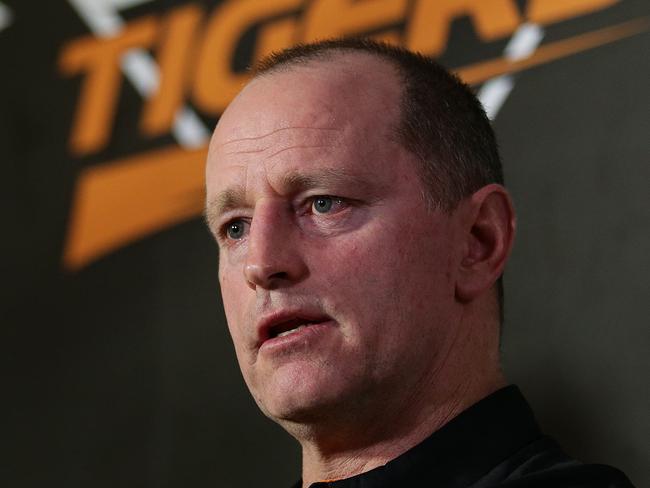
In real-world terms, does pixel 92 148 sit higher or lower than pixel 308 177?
higher

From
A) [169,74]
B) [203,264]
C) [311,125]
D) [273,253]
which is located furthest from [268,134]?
[169,74]

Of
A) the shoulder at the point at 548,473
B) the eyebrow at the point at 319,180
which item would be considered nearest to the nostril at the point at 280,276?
the eyebrow at the point at 319,180

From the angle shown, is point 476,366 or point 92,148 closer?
point 476,366

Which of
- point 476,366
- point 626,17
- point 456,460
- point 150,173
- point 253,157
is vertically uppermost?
point 150,173

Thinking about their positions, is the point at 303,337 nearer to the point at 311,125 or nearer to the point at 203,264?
the point at 311,125

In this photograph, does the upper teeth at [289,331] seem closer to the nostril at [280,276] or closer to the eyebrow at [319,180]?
the nostril at [280,276]

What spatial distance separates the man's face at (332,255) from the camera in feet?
3.99

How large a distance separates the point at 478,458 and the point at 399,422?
0.11 m

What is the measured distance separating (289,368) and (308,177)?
0.78 feet

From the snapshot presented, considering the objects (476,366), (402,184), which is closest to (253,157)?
(402,184)

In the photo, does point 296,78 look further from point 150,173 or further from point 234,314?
point 150,173

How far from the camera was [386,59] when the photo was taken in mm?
1395

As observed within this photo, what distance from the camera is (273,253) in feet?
3.97

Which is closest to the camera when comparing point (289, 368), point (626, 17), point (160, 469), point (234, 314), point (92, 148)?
point (289, 368)
